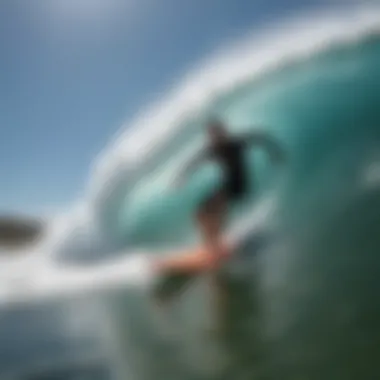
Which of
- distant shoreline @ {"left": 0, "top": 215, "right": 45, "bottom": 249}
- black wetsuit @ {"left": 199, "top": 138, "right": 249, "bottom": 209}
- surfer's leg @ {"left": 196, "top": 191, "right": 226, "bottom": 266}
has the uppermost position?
distant shoreline @ {"left": 0, "top": 215, "right": 45, "bottom": 249}

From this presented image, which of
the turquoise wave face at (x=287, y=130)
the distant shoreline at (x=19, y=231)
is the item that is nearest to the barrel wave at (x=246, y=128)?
the turquoise wave face at (x=287, y=130)

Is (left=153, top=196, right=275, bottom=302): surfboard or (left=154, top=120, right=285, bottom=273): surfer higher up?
(left=154, top=120, right=285, bottom=273): surfer

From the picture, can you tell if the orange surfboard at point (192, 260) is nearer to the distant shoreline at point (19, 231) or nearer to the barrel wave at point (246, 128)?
the barrel wave at point (246, 128)

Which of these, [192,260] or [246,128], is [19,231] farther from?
[246,128]

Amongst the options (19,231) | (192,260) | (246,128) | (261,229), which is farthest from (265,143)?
(19,231)

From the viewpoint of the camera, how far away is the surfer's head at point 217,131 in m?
1.37

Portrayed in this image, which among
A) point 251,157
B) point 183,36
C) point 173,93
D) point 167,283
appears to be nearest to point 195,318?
point 167,283

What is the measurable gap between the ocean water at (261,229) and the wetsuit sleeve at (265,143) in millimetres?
19

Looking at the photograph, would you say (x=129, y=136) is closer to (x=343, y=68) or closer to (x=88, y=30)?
(x=88, y=30)

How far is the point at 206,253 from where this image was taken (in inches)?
52.6

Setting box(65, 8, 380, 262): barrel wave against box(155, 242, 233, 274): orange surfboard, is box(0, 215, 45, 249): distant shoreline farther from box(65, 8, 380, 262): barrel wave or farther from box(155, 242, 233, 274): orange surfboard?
box(155, 242, 233, 274): orange surfboard

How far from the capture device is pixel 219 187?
1356 mm

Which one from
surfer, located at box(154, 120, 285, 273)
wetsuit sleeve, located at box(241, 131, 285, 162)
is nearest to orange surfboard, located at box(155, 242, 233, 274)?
surfer, located at box(154, 120, 285, 273)

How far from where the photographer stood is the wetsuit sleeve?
1.36 meters
